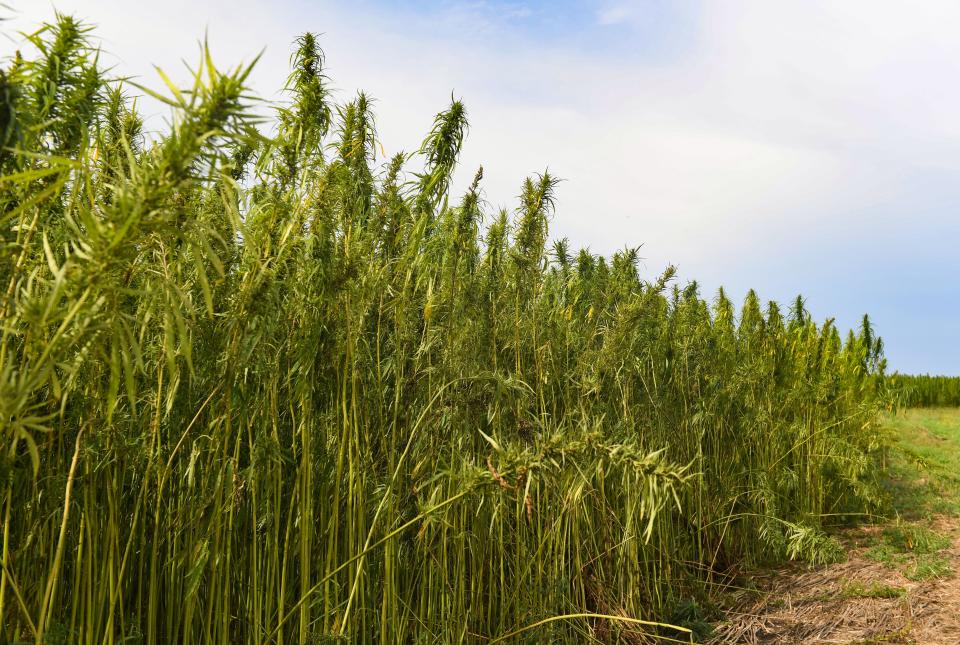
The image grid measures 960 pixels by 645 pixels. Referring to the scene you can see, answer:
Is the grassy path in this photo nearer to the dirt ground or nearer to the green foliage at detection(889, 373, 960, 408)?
the dirt ground

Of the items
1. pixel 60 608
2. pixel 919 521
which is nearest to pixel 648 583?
pixel 60 608

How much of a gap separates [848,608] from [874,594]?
298mm

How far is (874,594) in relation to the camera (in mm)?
4559

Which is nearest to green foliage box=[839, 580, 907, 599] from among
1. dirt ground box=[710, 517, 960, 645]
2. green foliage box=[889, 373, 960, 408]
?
dirt ground box=[710, 517, 960, 645]

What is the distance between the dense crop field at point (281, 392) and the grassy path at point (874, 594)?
0.57m

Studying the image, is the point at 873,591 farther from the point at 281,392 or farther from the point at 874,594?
the point at 281,392

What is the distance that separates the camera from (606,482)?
3.97 metres

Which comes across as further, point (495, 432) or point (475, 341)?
point (475, 341)

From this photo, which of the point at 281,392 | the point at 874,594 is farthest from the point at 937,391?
the point at 281,392

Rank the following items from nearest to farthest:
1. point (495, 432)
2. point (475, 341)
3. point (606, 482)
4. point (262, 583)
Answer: point (262, 583) → point (495, 432) → point (475, 341) → point (606, 482)

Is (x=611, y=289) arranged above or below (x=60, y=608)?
above

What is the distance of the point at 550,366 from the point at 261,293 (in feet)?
6.42

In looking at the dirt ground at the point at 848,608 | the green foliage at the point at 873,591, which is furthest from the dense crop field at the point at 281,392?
the green foliage at the point at 873,591

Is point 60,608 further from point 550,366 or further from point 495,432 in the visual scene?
point 550,366
